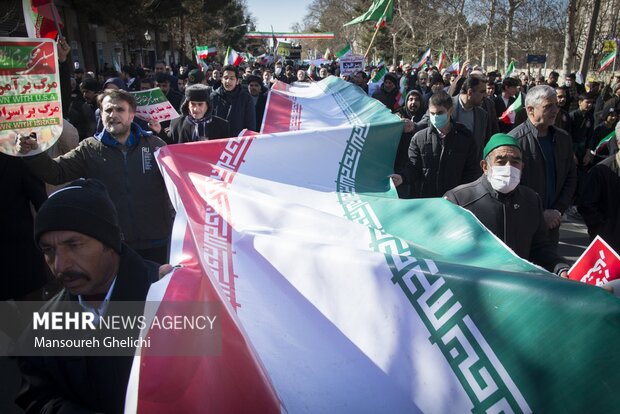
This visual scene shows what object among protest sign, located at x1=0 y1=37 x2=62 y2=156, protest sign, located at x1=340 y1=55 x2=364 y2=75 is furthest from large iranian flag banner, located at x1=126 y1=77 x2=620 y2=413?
protest sign, located at x1=340 y1=55 x2=364 y2=75

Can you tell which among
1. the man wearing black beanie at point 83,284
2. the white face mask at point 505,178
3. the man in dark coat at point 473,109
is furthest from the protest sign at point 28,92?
the man in dark coat at point 473,109

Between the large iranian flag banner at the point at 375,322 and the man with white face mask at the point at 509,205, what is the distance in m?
0.37

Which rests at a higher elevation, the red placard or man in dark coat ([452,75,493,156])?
man in dark coat ([452,75,493,156])

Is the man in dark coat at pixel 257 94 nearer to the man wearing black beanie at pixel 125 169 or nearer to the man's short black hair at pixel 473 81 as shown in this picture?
the man's short black hair at pixel 473 81

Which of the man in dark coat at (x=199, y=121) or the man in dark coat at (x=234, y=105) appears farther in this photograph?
the man in dark coat at (x=234, y=105)

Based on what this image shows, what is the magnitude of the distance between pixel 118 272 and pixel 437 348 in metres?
1.28

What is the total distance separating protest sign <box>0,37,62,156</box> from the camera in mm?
3076

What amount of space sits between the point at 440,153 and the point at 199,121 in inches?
95.5

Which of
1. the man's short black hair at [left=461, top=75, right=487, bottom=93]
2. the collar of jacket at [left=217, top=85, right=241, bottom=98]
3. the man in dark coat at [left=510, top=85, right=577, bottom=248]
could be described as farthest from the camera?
the collar of jacket at [left=217, top=85, right=241, bottom=98]

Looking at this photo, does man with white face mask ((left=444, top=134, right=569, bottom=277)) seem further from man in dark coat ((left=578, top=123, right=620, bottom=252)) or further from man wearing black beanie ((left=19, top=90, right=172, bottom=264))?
man wearing black beanie ((left=19, top=90, right=172, bottom=264))

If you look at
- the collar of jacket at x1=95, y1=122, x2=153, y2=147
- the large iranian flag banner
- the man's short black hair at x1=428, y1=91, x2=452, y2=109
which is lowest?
the large iranian flag banner

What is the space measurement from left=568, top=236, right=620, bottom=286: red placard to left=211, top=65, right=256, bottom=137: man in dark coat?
500cm

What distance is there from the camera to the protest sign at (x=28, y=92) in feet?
10.1

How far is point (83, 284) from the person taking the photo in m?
1.91
